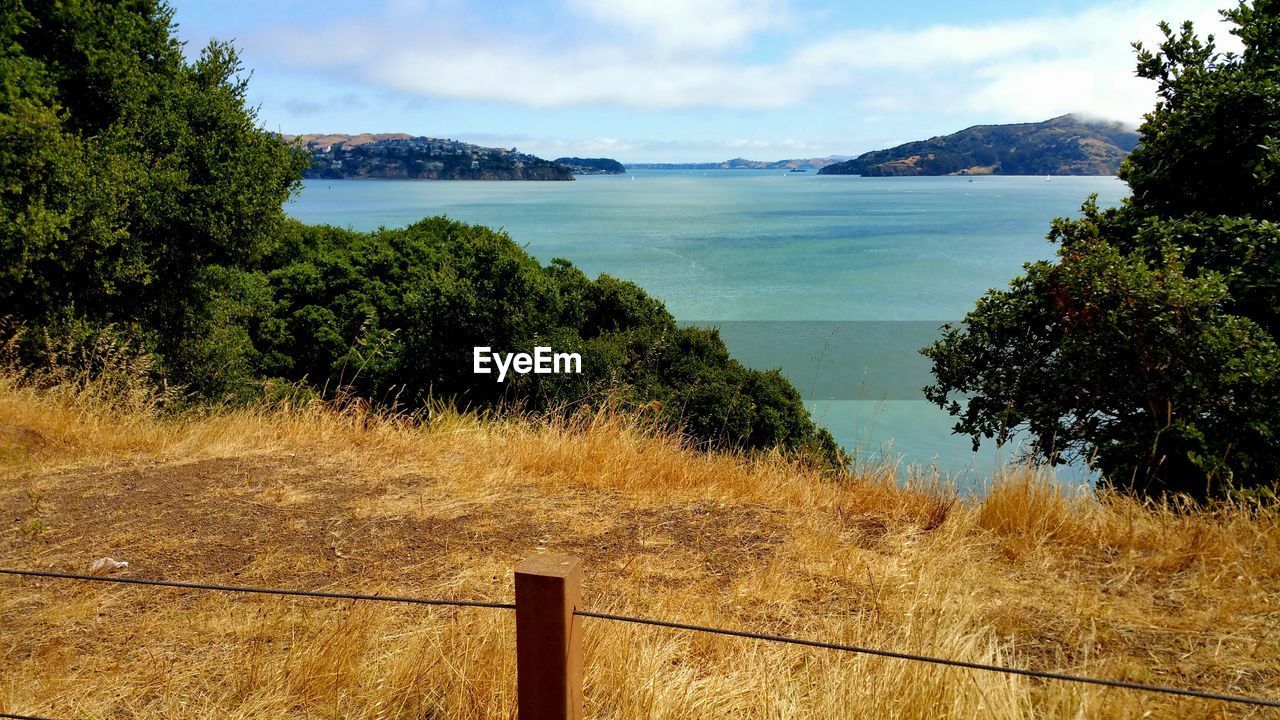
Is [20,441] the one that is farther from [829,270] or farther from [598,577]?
[829,270]

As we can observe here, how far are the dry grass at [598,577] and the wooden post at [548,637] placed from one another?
2.65 ft

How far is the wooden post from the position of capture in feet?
7.72

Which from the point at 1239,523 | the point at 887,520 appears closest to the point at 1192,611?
the point at 1239,523

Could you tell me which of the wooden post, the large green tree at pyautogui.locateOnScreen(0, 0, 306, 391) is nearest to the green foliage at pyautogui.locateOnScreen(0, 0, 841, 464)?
the large green tree at pyautogui.locateOnScreen(0, 0, 306, 391)

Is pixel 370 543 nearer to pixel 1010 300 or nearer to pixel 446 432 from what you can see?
pixel 446 432

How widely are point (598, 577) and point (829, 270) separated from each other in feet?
200

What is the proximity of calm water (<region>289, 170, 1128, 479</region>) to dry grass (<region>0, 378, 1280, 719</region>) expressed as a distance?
1.37 m

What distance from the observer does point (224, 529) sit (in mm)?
5613

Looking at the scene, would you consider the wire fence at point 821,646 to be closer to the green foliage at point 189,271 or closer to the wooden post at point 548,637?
the wooden post at point 548,637

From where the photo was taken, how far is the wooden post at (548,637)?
2.35 meters

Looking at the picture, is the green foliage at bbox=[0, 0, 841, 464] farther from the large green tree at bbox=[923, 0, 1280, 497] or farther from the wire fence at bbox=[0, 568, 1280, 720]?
the wire fence at bbox=[0, 568, 1280, 720]

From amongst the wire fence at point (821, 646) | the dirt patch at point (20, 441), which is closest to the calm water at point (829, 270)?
the wire fence at point (821, 646)

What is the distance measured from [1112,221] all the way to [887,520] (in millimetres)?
5445

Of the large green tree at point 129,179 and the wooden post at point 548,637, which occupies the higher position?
the large green tree at point 129,179
